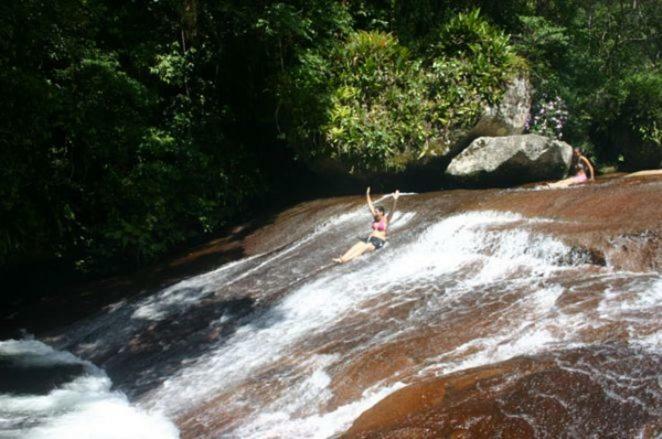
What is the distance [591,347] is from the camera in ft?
13.3

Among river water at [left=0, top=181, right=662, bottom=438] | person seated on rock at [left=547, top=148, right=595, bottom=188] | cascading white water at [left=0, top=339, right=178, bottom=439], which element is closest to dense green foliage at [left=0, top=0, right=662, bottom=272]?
person seated on rock at [left=547, top=148, right=595, bottom=188]

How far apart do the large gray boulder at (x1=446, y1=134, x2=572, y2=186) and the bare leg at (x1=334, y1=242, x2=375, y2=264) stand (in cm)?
395

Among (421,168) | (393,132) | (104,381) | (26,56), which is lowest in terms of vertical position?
(104,381)

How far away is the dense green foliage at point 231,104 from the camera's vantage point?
982cm

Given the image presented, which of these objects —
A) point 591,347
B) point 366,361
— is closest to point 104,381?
point 366,361

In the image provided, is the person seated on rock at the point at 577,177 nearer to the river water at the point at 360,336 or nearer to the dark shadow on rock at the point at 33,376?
the river water at the point at 360,336

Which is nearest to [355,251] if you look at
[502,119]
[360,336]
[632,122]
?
[360,336]

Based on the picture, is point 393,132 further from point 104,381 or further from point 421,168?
point 104,381

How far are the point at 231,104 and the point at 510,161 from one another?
7.09 m

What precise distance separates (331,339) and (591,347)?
2.67 metres

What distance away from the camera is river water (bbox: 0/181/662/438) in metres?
4.15

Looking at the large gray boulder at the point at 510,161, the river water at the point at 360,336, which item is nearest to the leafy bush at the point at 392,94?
the large gray boulder at the point at 510,161

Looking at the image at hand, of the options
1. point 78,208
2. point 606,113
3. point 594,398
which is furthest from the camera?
point 606,113

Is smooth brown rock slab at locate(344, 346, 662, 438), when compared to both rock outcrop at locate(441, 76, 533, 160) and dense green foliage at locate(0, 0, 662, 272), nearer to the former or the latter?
dense green foliage at locate(0, 0, 662, 272)
